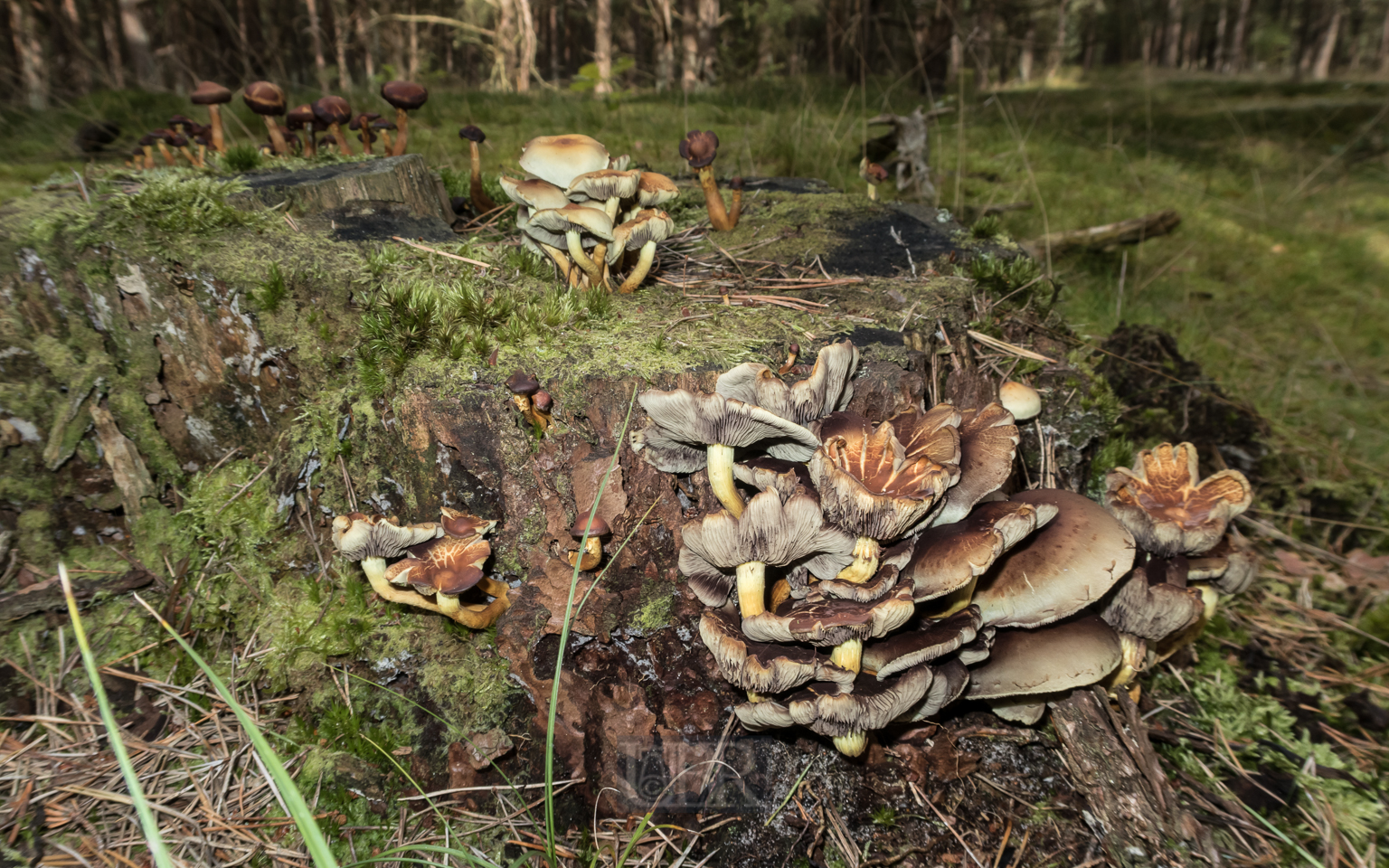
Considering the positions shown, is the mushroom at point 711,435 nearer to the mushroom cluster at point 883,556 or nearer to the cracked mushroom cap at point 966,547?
the mushroom cluster at point 883,556

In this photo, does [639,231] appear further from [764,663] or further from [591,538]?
[764,663]

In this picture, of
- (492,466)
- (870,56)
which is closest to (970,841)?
(492,466)

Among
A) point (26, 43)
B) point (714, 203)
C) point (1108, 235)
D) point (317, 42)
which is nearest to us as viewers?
point (714, 203)

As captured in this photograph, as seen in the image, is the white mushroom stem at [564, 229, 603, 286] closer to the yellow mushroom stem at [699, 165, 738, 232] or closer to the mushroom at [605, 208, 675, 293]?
the mushroom at [605, 208, 675, 293]

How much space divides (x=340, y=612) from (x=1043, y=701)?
8.76 feet

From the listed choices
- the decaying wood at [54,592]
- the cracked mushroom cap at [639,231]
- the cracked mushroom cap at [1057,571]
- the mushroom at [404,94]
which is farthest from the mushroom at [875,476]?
the mushroom at [404,94]

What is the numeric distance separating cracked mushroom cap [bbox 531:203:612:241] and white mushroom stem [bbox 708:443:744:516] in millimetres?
948

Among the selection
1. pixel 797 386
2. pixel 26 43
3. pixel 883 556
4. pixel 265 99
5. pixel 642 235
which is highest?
pixel 26 43

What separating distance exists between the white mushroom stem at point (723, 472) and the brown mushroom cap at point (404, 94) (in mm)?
3001

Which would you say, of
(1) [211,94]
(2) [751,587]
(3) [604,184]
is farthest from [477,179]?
(2) [751,587]

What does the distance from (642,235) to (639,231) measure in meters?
0.07

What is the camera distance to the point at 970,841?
2.24 m

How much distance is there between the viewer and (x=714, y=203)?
146 inches

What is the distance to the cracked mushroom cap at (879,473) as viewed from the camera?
1.80 m
